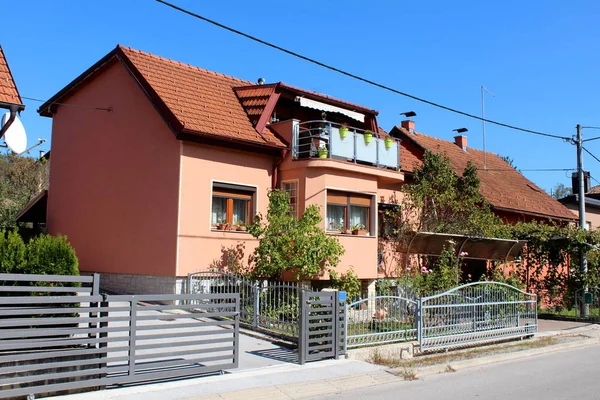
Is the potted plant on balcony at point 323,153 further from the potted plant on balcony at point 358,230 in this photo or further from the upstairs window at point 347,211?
the potted plant on balcony at point 358,230

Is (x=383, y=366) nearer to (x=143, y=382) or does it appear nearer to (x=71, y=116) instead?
(x=143, y=382)

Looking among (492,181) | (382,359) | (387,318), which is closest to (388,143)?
(387,318)

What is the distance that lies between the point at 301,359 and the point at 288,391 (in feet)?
5.17

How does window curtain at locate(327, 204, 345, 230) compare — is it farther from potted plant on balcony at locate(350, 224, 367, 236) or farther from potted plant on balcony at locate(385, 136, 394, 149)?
potted plant on balcony at locate(385, 136, 394, 149)

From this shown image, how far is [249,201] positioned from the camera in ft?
57.0

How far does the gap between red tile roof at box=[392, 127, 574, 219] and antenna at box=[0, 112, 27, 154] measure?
13.7 metres

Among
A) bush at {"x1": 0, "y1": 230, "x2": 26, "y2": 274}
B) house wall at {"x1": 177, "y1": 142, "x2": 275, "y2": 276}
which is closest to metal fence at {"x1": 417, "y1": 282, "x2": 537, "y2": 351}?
house wall at {"x1": 177, "y1": 142, "x2": 275, "y2": 276}

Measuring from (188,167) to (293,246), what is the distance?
3568 millimetres

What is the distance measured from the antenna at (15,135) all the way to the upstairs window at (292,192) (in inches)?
303

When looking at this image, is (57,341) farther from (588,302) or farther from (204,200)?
(588,302)

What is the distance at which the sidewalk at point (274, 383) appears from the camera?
7848 mm

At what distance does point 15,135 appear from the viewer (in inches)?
452

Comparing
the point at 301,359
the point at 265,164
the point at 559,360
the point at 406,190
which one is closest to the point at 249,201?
the point at 265,164

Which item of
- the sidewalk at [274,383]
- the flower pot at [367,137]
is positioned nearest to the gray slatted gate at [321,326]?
the sidewalk at [274,383]
